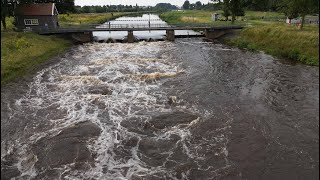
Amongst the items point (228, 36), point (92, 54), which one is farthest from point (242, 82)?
point (228, 36)

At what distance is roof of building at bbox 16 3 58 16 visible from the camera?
2341 inches

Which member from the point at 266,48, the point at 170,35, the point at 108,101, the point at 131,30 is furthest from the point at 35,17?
the point at 266,48

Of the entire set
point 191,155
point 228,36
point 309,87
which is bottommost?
point 191,155

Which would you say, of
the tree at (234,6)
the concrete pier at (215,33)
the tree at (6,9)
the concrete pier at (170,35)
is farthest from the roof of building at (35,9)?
the tree at (234,6)

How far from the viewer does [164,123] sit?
22.1 metres

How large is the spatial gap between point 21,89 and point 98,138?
14.7 meters

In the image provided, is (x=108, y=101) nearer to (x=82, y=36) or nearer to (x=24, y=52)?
(x=24, y=52)

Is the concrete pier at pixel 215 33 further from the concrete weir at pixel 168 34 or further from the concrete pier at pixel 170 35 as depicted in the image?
the concrete pier at pixel 170 35

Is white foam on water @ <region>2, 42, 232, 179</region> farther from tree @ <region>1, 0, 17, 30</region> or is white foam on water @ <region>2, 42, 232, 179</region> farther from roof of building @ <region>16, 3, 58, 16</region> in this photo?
→ roof of building @ <region>16, 3, 58, 16</region>

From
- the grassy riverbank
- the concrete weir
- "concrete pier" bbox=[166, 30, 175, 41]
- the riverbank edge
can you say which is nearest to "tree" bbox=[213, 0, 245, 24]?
the concrete weir

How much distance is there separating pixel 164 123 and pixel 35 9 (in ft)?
163

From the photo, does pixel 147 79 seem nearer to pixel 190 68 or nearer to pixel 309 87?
pixel 190 68

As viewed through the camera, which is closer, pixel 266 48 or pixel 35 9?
pixel 266 48

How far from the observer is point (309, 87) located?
2739 cm
